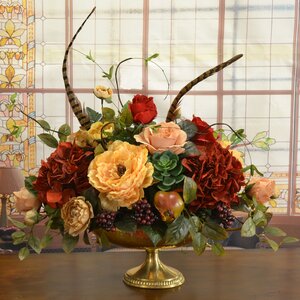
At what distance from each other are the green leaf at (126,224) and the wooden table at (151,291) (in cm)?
21

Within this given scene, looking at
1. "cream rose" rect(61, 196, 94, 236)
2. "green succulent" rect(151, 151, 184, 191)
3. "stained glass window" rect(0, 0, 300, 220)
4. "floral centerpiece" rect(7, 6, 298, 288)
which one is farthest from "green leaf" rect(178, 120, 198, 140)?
"stained glass window" rect(0, 0, 300, 220)

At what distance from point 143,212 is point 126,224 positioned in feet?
0.17

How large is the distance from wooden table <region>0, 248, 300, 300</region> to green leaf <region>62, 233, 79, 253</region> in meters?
0.14

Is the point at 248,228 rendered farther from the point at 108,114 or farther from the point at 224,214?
the point at 108,114

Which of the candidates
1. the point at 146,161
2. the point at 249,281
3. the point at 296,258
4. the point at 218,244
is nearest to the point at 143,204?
the point at 146,161

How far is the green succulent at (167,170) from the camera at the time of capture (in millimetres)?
1479

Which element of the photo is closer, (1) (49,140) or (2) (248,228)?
(2) (248,228)

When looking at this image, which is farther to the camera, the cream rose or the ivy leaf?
the ivy leaf

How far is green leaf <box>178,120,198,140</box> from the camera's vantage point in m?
1.57

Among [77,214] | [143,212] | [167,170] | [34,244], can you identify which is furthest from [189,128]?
[34,244]

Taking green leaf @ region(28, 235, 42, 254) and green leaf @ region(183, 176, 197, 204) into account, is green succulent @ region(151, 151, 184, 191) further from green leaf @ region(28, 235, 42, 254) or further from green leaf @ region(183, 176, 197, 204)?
green leaf @ region(28, 235, 42, 254)

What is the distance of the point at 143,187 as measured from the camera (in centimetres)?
146

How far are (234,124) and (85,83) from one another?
1145mm

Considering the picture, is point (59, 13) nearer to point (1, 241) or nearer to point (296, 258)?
point (1, 241)
